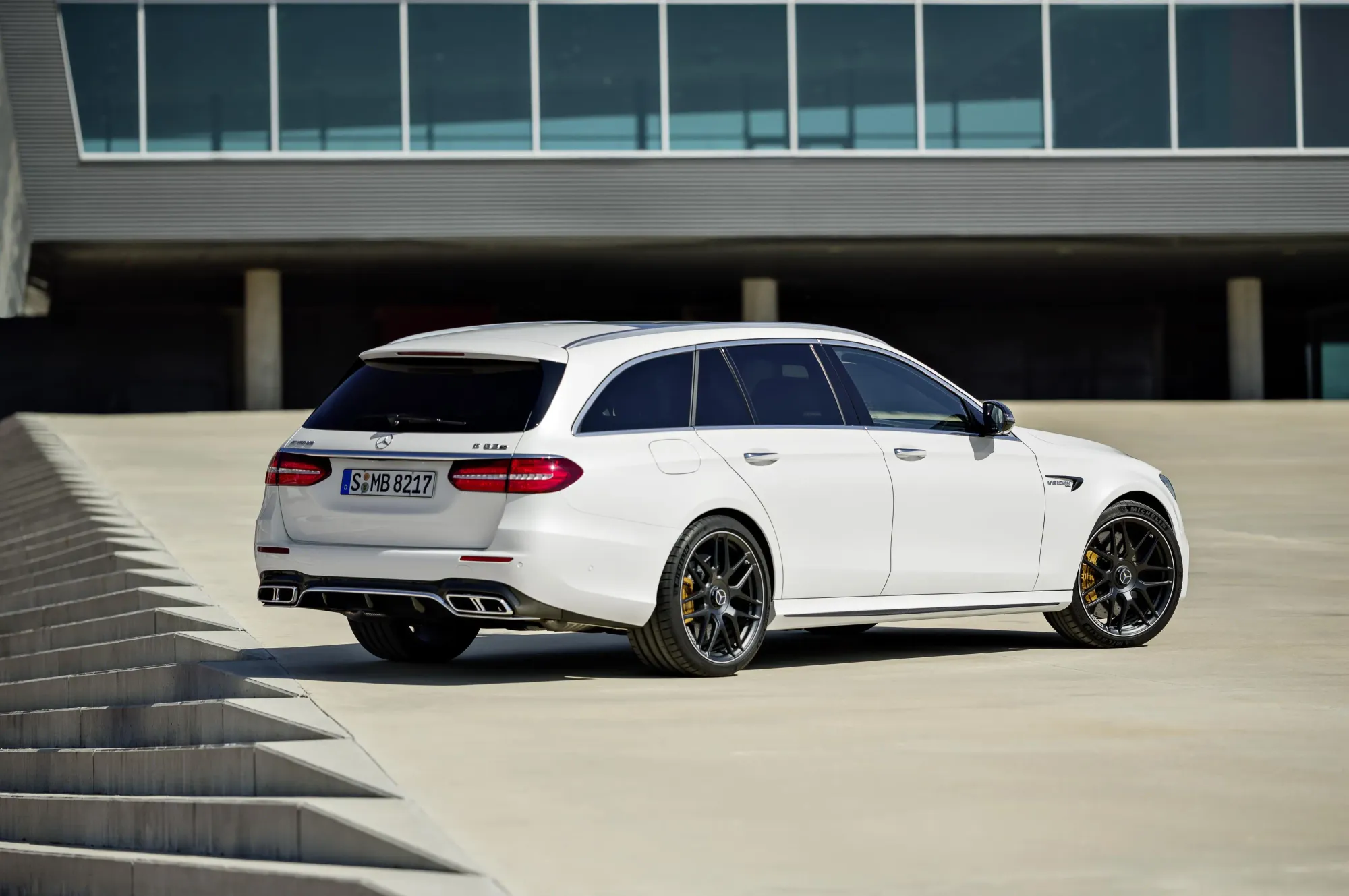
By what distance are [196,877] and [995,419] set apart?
198 inches

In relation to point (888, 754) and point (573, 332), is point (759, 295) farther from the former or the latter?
point (888, 754)

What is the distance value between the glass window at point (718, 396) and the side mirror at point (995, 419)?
52.4 inches

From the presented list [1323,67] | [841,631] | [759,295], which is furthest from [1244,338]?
[841,631]

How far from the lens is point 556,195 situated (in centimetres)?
3334

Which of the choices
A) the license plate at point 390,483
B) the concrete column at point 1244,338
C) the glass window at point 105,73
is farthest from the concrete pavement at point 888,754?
the concrete column at point 1244,338

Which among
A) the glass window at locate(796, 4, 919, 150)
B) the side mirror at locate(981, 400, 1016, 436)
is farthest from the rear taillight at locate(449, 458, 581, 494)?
the glass window at locate(796, 4, 919, 150)

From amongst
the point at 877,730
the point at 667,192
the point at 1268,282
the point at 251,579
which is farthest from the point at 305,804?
the point at 1268,282

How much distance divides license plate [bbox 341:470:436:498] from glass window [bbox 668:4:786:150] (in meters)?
26.1

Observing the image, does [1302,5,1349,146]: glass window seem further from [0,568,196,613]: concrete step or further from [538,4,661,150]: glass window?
[0,568,196,613]: concrete step

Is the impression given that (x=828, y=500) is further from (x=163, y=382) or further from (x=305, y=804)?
(x=163, y=382)

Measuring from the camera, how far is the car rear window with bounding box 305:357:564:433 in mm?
7863

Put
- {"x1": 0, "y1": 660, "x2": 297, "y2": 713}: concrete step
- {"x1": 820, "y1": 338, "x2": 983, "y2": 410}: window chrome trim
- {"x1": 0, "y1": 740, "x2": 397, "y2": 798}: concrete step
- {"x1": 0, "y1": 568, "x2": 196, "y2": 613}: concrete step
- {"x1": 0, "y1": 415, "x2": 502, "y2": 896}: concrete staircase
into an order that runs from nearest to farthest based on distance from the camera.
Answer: {"x1": 0, "y1": 415, "x2": 502, "y2": 896}: concrete staircase, {"x1": 0, "y1": 740, "x2": 397, "y2": 798}: concrete step, {"x1": 0, "y1": 660, "x2": 297, "y2": 713}: concrete step, {"x1": 820, "y1": 338, "x2": 983, "y2": 410}: window chrome trim, {"x1": 0, "y1": 568, "x2": 196, "y2": 613}: concrete step

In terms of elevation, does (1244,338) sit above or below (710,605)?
above

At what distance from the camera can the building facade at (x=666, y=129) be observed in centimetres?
Answer: 3306
